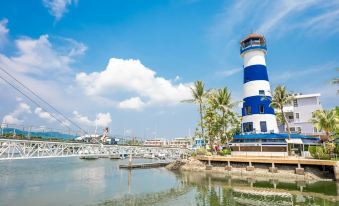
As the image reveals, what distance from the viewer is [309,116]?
51688 millimetres

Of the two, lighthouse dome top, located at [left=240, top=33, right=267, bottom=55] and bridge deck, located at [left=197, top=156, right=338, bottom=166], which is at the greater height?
lighthouse dome top, located at [left=240, top=33, right=267, bottom=55]

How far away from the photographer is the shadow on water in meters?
22.6

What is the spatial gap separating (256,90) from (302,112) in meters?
15.6

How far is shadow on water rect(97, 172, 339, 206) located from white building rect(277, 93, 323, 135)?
82.5ft

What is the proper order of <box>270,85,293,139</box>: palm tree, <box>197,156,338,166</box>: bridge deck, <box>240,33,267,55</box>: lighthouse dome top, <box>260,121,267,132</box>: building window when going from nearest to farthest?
1. <box>197,156,338,166</box>: bridge deck
2. <box>270,85,293,139</box>: palm tree
3. <box>260,121,267,132</box>: building window
4. <box>240,33,267,55</box>: lighthouse dome top

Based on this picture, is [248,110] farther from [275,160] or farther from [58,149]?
[58,149]

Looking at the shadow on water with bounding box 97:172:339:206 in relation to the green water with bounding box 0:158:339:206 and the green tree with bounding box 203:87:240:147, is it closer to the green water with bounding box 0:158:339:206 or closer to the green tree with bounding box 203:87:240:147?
the green water with bounding box 0:158:339:206

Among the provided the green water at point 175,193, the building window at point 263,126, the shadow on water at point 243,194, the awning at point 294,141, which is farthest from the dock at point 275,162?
the building window at point 263,126

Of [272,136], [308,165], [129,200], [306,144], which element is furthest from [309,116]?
[129,200]

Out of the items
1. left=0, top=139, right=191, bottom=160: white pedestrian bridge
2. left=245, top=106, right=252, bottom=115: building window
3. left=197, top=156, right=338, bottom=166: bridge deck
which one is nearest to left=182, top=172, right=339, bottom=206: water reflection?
left=197, top=156, right=338, bottom=166: bridge deck

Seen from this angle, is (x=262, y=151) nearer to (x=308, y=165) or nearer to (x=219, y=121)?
(x=308, y=165)

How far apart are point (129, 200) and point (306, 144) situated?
32280mm

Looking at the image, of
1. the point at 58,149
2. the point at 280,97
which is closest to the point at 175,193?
the point at 58,149

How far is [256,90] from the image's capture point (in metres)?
45.3
